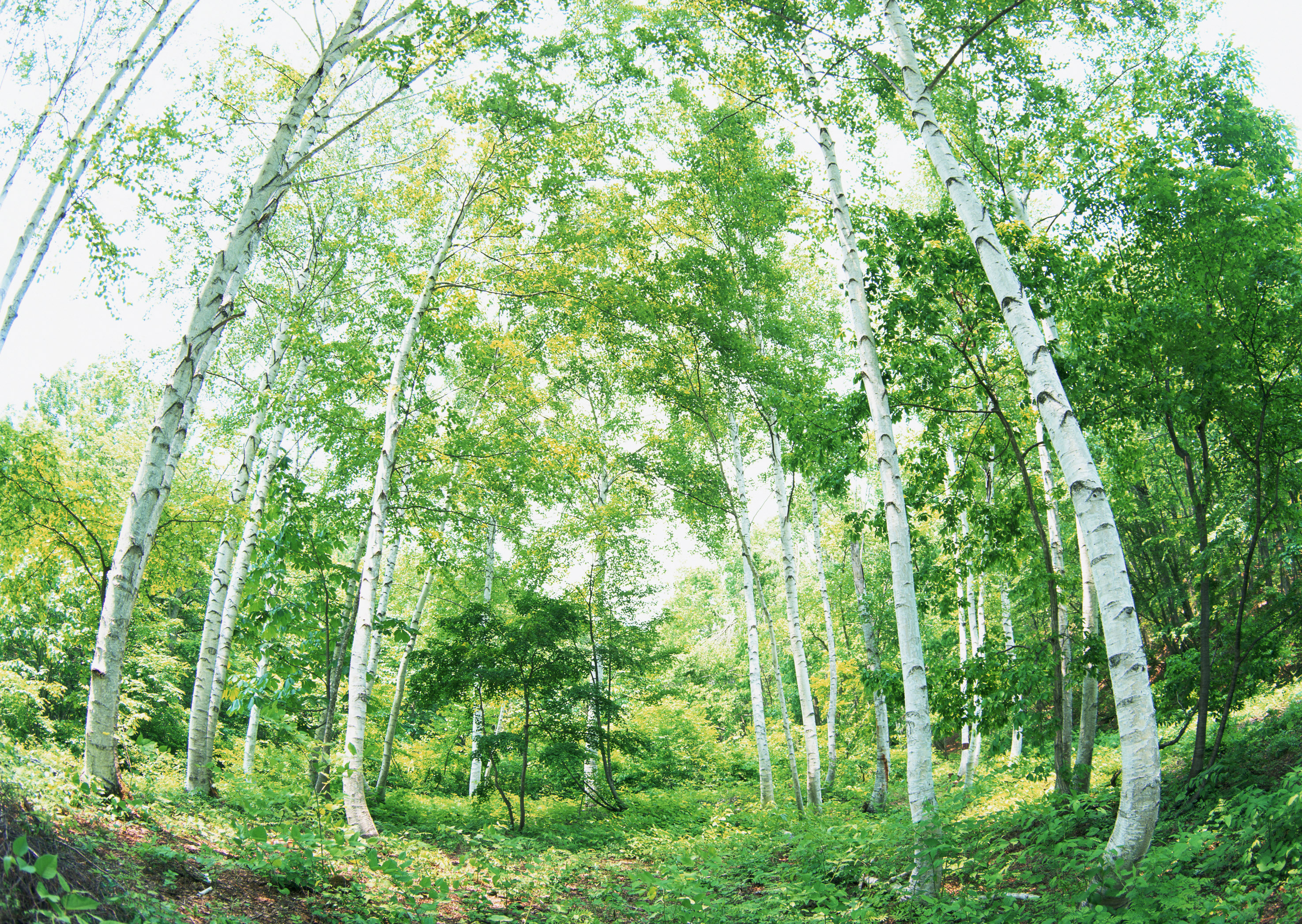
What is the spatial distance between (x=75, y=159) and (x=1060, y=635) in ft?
36.9

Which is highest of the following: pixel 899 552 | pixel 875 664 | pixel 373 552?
pixel 373 552

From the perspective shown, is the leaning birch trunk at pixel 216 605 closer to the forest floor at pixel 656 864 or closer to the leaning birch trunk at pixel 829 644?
the forest floor at pixel 656 864

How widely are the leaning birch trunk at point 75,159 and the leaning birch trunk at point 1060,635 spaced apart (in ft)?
31.3

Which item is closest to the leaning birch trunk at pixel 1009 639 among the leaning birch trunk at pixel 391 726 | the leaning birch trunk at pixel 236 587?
the leaning birch trunk at pixel 391 726

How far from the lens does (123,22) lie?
8305 mm

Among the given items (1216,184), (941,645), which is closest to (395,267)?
(941,645)

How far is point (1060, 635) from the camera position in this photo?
20.0ft

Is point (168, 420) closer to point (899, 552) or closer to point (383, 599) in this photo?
point (899, 552)

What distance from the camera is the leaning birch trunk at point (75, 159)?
7.22 meters

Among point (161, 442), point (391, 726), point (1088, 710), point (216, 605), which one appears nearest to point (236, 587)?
point (216, 605)

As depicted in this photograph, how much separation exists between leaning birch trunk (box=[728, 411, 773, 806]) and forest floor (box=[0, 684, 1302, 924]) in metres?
3.01

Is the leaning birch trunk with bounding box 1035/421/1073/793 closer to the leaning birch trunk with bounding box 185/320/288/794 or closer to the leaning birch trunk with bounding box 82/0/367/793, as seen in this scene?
the leaning birch trunk with bounding box 82/0/367/793

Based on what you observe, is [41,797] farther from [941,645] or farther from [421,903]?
[941,645]

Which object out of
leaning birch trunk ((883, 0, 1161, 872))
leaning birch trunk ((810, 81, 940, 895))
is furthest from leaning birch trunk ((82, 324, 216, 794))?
leaning birch trunk ((883, 0, 1161, 872))
